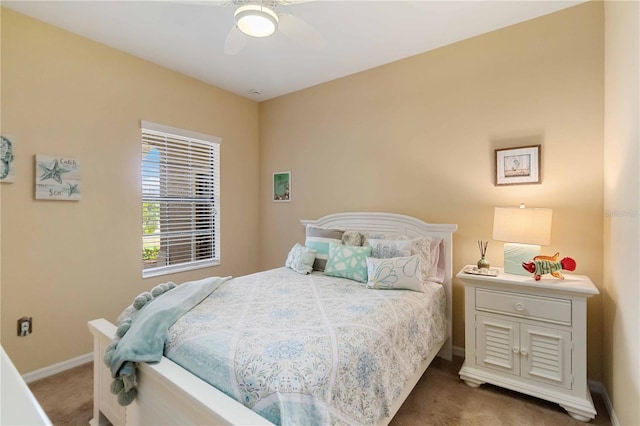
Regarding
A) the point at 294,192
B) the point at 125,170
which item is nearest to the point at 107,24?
the point at 125,170

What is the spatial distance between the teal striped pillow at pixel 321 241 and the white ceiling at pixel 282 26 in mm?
1704

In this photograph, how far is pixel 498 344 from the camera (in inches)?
82.8

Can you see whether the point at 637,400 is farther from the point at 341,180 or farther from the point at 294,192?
the point at 294,192

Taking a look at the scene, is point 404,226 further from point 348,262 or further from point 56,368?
point 56,368

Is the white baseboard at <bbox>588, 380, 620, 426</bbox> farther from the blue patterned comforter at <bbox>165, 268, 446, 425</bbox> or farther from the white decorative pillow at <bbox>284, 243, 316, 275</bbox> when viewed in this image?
the white decorative pillow at <bbox>284, 243, 316, 275</bbox>

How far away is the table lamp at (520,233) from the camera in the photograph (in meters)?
2.03

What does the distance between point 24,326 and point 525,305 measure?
3.62 meters

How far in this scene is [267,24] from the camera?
1.84m

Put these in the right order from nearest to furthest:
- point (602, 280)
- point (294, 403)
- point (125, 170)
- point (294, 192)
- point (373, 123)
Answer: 1. point (294, 403)
2. point (602, 280)
3. point (125, 170)
4. point (373, 123)
5. point (294, 192)

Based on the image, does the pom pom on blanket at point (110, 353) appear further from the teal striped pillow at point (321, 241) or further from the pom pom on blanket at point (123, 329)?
the teal striped pillow at point (321, 241)

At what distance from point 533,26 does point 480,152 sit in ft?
3.30

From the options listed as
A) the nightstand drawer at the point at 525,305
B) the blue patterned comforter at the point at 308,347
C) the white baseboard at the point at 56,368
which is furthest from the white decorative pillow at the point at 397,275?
the white baseboard at the point at 56,368

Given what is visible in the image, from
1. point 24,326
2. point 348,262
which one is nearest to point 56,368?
point 24,326

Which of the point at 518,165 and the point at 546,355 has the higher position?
the point at 518,165
